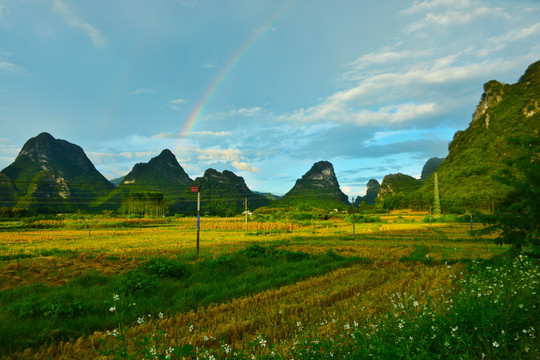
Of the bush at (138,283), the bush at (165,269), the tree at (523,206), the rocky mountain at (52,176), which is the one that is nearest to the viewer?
the tree at (523,206)

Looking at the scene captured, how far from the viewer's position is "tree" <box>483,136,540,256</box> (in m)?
9.15

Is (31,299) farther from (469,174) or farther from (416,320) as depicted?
(469,174)

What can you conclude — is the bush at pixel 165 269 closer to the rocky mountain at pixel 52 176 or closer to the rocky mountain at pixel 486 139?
the rocky mountain at pixel 486 139

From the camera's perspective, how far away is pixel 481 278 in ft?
28.3

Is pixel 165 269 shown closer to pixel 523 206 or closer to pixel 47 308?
pixel 47 308

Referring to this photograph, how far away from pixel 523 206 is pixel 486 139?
179 meters

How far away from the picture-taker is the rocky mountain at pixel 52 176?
437ft

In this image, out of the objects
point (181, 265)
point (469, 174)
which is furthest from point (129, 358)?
point (469, 174)

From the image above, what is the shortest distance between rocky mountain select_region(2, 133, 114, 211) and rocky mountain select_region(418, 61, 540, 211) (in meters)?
169

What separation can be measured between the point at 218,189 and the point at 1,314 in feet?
614

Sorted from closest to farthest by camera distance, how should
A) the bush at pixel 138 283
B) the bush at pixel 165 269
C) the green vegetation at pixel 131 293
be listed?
the green vegetation at pixel 131 293
the bush at pixel 138 283
the bush at pixel 165 269

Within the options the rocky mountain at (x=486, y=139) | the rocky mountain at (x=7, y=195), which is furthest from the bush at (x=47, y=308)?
the rocky mountain at (x=7, y=195)

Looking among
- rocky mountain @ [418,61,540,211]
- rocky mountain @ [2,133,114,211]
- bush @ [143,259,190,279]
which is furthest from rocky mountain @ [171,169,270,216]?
bush @ [143,259,190,279]

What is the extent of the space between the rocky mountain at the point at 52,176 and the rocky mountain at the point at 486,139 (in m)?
169
